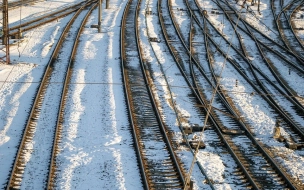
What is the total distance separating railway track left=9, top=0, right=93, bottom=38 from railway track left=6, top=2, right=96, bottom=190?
5.74m

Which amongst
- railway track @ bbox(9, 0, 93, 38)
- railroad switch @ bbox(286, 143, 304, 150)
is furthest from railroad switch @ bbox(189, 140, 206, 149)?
railway track @ bbox(9, 0, 93, 38)

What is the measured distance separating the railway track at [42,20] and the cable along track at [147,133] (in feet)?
24.1

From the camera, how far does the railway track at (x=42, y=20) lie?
27656 mm

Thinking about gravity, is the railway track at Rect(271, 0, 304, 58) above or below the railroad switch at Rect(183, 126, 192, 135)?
above

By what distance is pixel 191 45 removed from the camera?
25.4 metres

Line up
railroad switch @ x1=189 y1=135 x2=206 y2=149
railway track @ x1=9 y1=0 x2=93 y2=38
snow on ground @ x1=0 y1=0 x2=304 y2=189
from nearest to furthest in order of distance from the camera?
snow on ground @ x1=0 y1=0 x2=304 y2=189, railroad switch @ x1=189 y1=135 x2=206 y2=149, railway track @ x1=9 y1=0 x2=93 y2=38

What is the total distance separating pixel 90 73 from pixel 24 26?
35.4ft

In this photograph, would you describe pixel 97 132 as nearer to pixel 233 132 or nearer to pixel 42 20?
pixel 233 132

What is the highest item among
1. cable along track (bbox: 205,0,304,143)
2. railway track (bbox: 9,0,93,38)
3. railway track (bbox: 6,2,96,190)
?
railway track (bbox: 9,0,93,38)

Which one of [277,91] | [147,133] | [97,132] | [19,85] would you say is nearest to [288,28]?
[277,91]

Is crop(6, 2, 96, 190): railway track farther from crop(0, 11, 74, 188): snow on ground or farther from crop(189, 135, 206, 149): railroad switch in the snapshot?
crop(189, 135, 206, 149): railroad switch

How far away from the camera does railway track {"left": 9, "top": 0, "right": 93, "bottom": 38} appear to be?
90.7 ft

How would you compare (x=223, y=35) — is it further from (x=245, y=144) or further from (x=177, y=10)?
(x=245, y=144)

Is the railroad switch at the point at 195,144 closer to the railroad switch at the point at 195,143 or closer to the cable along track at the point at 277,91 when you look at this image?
the railroad switch at the point at 195,143
